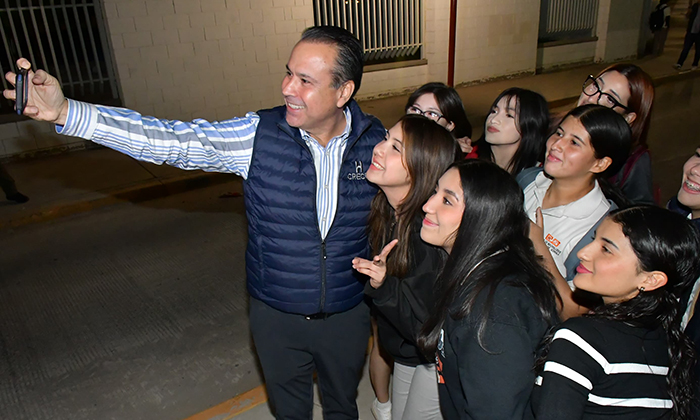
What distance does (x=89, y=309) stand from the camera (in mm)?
4586

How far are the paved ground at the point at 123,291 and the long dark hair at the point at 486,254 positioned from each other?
1.79 metres

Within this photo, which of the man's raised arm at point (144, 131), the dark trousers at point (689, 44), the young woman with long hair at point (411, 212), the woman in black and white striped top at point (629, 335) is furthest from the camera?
the dark trousers at point (689, 44)

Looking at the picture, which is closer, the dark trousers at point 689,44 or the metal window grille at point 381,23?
Answer: the metal window grille at point 381,23

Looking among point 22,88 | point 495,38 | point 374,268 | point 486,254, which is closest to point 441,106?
point 374,268

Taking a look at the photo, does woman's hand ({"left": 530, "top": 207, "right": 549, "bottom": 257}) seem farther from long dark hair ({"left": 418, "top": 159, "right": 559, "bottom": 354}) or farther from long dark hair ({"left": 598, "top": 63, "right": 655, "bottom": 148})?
long dark hair ({"left": 598, "top": 63, "right": 655, "bottom": 148})

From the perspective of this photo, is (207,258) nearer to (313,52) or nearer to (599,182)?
(313,52)

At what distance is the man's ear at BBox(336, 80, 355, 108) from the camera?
2.51 m

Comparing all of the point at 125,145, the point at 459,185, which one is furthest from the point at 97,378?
the point at 459,185

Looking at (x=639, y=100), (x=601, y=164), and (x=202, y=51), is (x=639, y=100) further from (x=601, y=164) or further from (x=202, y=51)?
(x=202, y=51)

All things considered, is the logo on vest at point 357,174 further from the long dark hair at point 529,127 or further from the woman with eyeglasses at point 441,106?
the long dark hair at point 529,127

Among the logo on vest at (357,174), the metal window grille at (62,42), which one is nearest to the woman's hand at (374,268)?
the logo on vest at (357,174)

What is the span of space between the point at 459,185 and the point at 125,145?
1386 mm

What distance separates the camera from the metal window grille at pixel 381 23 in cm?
1040

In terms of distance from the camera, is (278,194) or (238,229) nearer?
(278,194)
